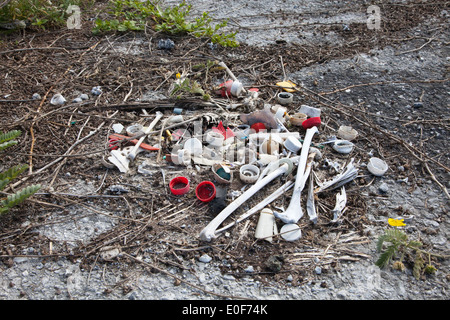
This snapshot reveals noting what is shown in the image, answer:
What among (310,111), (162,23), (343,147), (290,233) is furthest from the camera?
(162,23)

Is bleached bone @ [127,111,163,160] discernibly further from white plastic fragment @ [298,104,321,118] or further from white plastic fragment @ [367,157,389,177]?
white plastic fragment @ [367,157,389,177]

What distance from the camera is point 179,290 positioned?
203 centimetres

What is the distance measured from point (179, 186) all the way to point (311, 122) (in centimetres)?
147

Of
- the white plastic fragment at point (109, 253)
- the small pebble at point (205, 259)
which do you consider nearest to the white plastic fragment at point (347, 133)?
the small pebble at point (205, 259)

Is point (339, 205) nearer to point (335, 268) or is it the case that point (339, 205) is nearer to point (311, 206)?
Answer: point (311, 206)

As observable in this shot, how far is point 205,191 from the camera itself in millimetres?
2646

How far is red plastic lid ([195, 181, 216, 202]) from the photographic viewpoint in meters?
2.58

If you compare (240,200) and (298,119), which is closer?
(240,200)

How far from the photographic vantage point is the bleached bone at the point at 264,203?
2.38 m

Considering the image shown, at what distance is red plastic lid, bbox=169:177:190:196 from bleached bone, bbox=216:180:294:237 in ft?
1.56

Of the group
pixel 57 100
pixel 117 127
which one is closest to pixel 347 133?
pixel 117 127

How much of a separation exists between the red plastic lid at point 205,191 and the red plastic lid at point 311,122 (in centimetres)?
125

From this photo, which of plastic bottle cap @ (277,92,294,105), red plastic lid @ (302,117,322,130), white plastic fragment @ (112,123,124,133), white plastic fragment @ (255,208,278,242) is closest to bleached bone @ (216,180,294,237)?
white plastic fragment @ (255,208,278,242)

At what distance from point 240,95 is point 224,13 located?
276 cm
